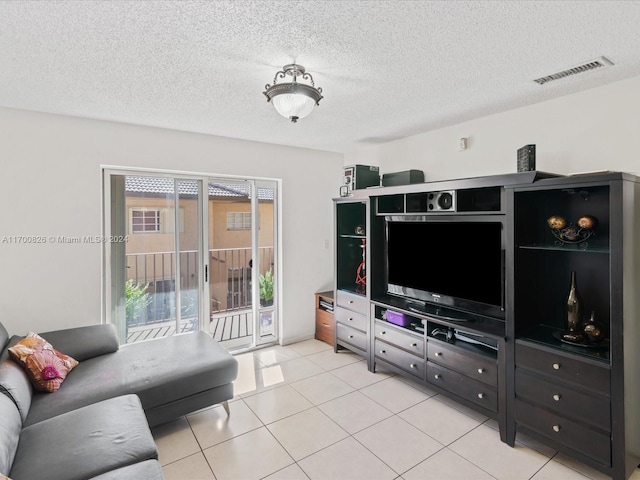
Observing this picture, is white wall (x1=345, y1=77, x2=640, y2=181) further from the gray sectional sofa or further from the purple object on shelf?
the gray sectional sofa

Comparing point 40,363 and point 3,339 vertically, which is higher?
point 3,339

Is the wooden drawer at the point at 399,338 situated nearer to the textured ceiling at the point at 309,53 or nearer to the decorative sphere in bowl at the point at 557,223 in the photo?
the decorative sphere in bowl at the point at 557,223

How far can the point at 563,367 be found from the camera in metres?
2.05

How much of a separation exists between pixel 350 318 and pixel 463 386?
1412mm

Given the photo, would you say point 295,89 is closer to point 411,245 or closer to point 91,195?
point 411,245

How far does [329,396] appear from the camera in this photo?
9.65ft

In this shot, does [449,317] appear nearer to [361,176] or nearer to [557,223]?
[557,223]

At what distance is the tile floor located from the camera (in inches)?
80.7

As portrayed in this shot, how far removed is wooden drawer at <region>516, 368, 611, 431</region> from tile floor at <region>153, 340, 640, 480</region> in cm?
35

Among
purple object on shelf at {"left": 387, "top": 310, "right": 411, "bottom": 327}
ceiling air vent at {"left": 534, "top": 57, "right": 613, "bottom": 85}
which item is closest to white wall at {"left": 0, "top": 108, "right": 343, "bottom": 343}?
purple object on shelf at {"left": 387, "top": 310, "right": 411, "bottom": 327}

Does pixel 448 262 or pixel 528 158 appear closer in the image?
pixel 528 158

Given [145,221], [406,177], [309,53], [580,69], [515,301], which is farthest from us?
[406,177]

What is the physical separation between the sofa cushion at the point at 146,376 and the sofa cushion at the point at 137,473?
79 cm

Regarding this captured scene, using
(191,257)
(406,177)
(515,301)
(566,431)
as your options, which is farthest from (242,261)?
(566,431)
